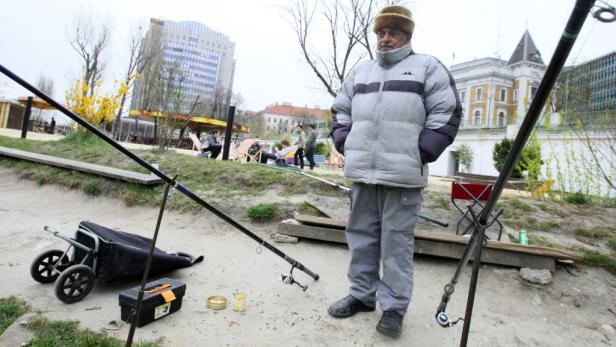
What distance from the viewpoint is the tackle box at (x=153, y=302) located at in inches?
79.4

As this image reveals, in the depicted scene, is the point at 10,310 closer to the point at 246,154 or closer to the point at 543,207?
the point at 543,207

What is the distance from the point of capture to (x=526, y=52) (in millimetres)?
54906

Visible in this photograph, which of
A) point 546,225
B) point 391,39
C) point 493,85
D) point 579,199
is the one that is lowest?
point 546,225

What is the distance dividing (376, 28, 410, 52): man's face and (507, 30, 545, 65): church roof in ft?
206

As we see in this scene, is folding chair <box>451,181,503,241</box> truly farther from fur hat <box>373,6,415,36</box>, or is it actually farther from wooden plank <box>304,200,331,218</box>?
fur hat <box>373,6,415,36</box>

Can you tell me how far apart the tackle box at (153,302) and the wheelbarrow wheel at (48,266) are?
80 cm

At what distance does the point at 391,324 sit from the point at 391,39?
1824 mm

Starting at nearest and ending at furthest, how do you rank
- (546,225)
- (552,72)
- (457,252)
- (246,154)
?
(552,72) < (457,252) < (546,225) < (246,154)

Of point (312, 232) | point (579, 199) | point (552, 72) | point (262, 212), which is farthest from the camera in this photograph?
point (579, 199)

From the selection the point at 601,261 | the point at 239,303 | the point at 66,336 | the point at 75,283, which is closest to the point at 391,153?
the point at 239,303

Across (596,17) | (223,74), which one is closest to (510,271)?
(596,17)

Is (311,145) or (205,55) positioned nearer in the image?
(311,145)

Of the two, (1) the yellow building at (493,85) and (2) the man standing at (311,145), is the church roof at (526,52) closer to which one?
(1) the yellow building at (493,85)

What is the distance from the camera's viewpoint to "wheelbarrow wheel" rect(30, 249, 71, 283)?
246 cm
